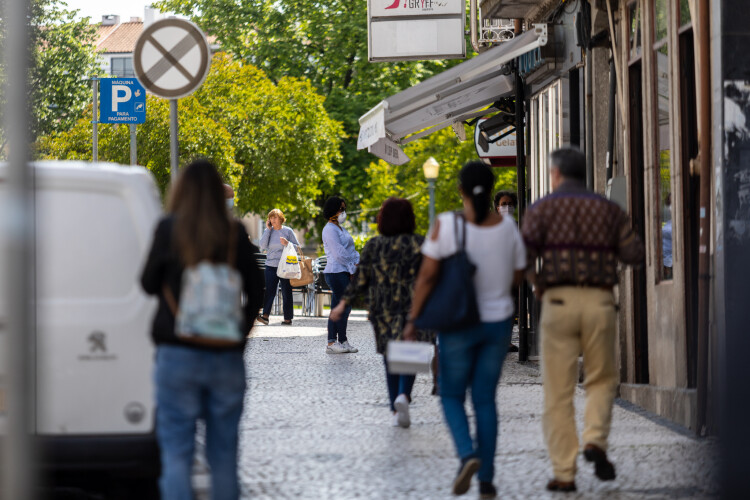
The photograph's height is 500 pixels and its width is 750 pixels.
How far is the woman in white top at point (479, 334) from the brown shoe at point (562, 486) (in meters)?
0.34

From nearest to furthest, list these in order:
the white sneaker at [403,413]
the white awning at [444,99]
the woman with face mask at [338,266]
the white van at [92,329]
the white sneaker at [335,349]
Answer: the white van at [92,329]
the white sneaker at [403,413]
the white awning at [444,99]
the white sneaker at [335,349]
the woman with face mask at [338,266]

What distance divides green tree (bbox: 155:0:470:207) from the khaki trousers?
39.0m

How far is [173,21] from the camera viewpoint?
9625 millimetres

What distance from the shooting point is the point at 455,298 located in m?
6.64

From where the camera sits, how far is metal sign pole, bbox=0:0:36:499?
10.9 ft

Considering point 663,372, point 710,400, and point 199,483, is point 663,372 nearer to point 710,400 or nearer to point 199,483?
point 710,400

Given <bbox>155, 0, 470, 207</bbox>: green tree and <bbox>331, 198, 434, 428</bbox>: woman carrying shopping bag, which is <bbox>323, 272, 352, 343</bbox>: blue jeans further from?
<bbox>155, 0, 470, 207</bbox>: green tree

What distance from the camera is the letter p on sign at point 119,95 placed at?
25.7m

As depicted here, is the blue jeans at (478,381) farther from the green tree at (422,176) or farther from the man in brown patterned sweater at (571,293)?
the green tree at (422,176)

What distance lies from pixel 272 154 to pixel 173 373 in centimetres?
4347

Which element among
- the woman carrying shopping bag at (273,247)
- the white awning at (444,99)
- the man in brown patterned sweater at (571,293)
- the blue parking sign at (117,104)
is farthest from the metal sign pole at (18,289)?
the blue parking sign at (117,104)

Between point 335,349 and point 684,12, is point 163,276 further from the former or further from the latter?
point 335,349

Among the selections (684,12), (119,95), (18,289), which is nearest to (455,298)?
(18,289)

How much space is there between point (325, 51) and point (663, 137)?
3769 centimetres
